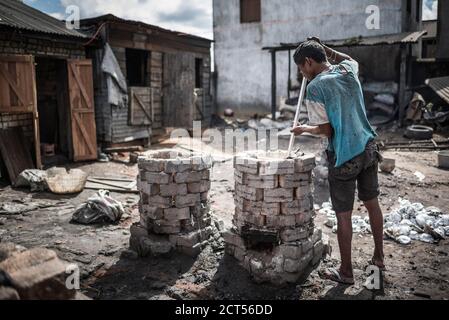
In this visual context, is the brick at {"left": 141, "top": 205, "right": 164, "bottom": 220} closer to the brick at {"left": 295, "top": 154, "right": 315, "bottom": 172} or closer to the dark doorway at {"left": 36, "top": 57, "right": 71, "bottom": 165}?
the brick at {"left": 295, "top": 154, "right": 315, "bottom": 172}

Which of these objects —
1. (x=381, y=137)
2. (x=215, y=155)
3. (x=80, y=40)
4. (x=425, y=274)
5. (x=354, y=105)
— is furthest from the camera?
(x=381, y=137)

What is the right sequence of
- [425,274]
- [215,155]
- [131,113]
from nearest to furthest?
1. [425,274]
2. [215,155]
3. [131,113]

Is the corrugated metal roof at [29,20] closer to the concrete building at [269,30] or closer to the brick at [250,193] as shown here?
the brick at [250,193]

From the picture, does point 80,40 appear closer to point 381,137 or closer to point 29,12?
point 29,12

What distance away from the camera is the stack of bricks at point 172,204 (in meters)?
4.31

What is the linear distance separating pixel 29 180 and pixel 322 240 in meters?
5.76

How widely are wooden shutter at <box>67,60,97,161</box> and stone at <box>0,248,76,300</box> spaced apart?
7.60 meters

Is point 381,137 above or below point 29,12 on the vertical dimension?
below

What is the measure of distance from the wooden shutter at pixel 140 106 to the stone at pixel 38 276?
30.5 ft

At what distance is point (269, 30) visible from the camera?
1895 centimetres

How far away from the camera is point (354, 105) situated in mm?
3475

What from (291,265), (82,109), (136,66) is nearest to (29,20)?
(82,109)

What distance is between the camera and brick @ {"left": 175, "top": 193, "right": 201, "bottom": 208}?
4367 mm
